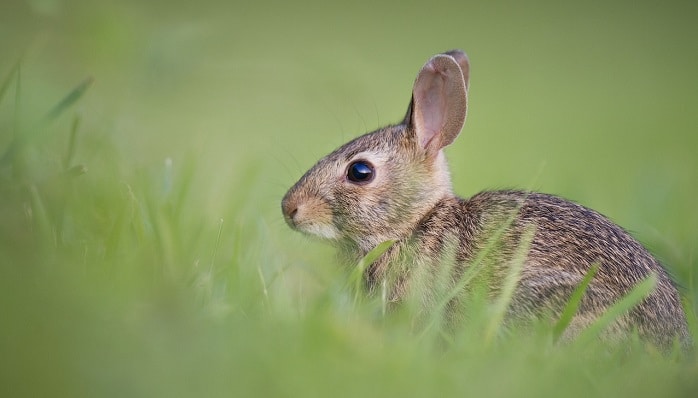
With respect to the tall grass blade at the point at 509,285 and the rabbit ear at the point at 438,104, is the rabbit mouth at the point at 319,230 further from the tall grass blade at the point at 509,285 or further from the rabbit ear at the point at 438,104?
the tall grass blade at the point at 509,285

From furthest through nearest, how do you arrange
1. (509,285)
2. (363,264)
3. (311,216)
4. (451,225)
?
(311,216) < (451,225) < (363,264) < (509,285)

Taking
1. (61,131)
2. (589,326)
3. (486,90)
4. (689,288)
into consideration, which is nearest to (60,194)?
(61,131)

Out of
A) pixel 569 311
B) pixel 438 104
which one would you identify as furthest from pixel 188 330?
pixel 438 104

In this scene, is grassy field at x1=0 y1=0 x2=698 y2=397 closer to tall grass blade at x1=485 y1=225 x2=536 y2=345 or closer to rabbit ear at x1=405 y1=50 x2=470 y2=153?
tall grass blade at x1=485 y1=225 x2=536 y2=345

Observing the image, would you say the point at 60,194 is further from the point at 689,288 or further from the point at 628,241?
the point at 689,288

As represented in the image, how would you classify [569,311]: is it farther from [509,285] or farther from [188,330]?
[188,330]

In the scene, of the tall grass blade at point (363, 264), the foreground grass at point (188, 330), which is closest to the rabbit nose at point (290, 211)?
the foreground grass at point (188, 330)

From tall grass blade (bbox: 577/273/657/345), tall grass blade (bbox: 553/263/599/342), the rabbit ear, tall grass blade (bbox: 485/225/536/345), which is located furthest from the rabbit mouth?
tall grass blade (bbox: 577/273/657/345)
